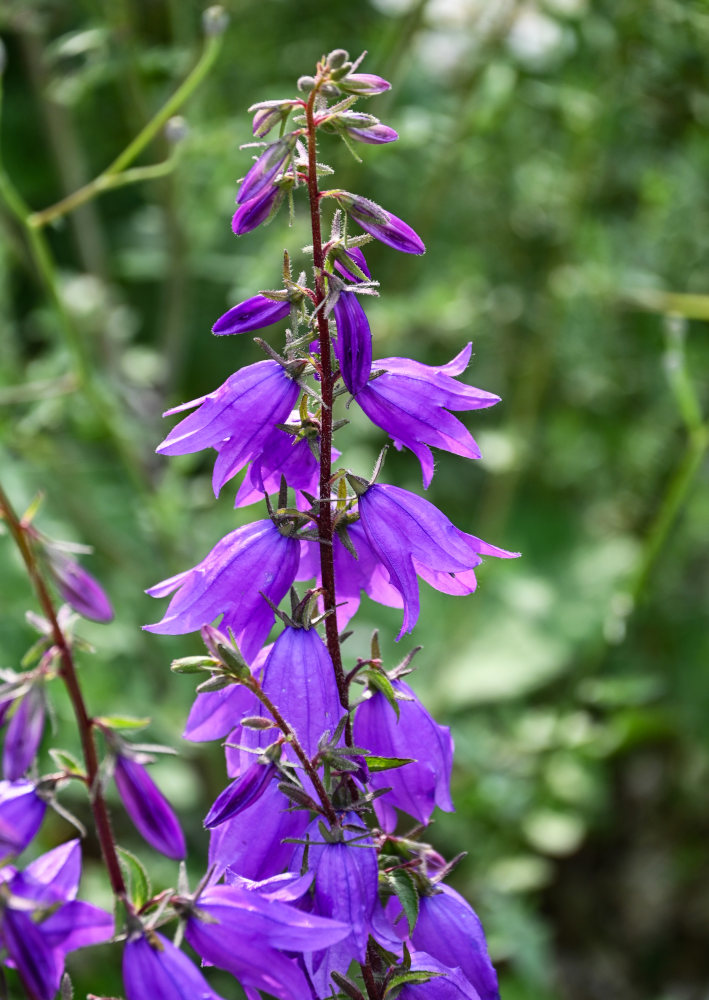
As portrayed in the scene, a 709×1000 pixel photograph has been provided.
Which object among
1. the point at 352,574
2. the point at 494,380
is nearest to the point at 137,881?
the point at 352,574

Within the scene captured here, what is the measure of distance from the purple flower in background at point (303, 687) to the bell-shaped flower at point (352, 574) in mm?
53

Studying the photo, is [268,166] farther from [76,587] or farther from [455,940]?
[455,940]

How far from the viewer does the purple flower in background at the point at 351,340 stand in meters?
0.55

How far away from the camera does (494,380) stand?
2.63 metres

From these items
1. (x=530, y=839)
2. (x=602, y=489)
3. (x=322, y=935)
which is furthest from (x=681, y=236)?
(x=322, y=935)

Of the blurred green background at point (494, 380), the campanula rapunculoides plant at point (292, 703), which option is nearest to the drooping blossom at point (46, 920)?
the campanula rapunculoides plant at point (292, 703)

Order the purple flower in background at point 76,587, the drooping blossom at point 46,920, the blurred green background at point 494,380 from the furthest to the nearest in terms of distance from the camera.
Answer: the blurred green background at point 494,380 → the purple flower in background at point 76,587 → the drooping blossom at point 46,920

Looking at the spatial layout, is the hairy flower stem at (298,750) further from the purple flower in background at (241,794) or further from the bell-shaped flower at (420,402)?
the bell-shaped flower at (420,402)

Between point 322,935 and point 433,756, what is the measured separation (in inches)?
5.7

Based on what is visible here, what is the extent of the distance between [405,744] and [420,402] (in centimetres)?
21

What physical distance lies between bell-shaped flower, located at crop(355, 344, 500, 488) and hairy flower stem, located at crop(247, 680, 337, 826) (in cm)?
15

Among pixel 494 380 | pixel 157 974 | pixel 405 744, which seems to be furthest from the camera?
pixel 494 380

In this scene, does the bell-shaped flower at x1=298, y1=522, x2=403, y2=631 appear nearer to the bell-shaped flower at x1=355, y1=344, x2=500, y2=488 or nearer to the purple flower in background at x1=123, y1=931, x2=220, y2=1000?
the bell-shaped flower at x1=355, y1=344, x2=500, y2=488

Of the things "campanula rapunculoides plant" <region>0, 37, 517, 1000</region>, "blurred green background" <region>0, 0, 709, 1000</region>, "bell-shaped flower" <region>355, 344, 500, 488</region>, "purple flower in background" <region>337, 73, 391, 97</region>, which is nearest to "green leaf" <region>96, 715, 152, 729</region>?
"campanula rapunculoides plant" <region>0, 37, 517, 1000</region>
